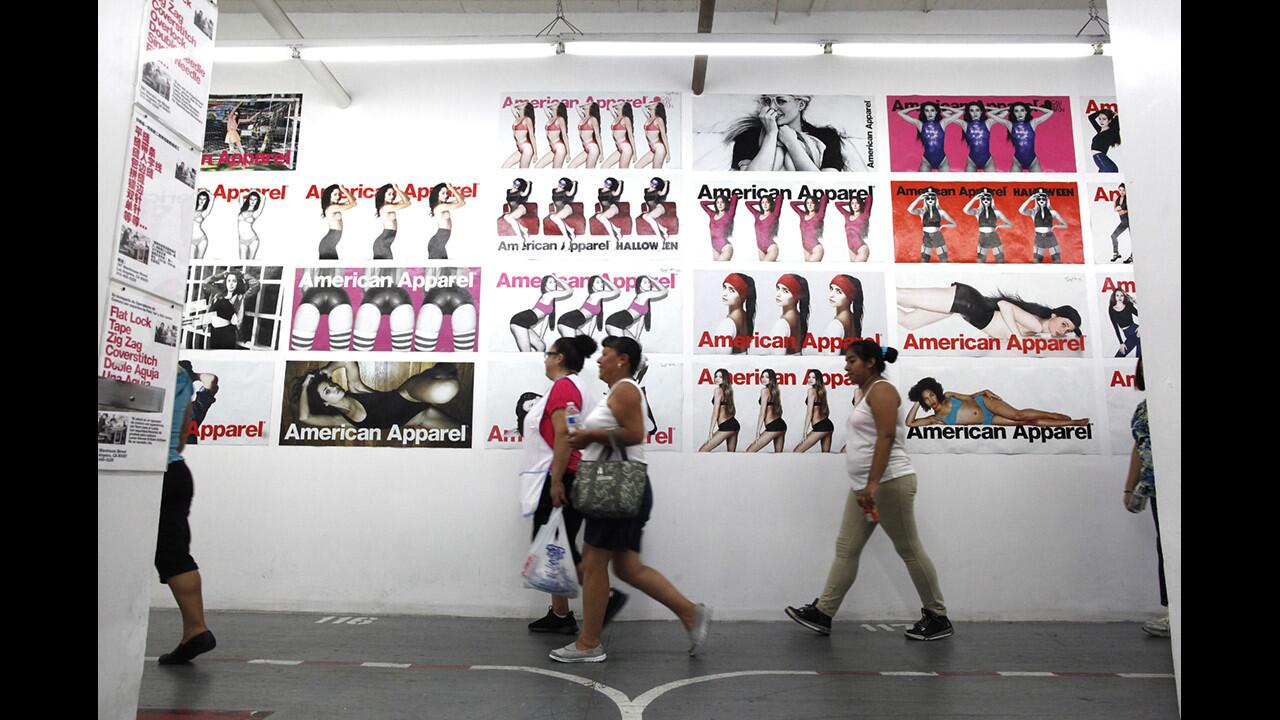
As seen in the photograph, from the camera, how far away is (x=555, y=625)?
4.38 meters

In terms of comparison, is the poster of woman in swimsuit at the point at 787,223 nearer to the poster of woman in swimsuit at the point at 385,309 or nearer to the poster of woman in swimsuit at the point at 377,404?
the poster of woman in swimsuit at the point at 385,309

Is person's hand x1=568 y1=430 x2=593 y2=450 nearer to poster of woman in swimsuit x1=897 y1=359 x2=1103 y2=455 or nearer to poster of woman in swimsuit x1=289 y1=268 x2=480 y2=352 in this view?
poster of woman in swimsuit x1=289 y1=268 x2=480 y2=352

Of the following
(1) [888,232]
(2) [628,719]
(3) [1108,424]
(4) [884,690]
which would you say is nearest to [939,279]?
(1) [888,232]

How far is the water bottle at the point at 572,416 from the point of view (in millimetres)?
3781

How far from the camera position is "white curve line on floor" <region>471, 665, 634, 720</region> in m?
2.71

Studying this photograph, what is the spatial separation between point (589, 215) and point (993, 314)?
269 centimetres

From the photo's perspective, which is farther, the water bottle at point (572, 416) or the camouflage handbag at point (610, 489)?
the water bottle at point (572, 416)

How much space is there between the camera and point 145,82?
2254 mm

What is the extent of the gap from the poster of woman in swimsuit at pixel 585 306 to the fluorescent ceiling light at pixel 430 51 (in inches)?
52.9

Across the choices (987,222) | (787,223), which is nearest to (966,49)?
(987,222)

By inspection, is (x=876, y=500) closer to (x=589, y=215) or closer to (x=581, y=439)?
(x=581, y=439)

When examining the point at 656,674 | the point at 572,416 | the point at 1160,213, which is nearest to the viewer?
the point at 1160,213

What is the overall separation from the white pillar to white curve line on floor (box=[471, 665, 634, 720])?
63.3 inches

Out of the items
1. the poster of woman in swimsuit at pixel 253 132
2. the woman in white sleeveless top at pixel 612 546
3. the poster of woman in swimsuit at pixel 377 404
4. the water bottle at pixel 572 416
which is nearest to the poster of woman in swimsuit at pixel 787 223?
the water bottle at pixel 572 416
